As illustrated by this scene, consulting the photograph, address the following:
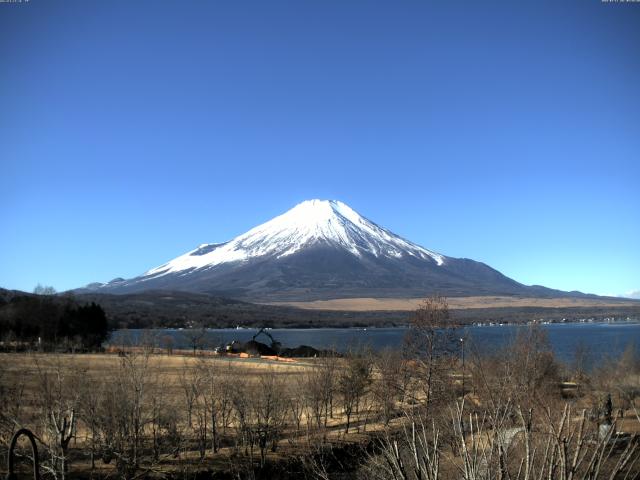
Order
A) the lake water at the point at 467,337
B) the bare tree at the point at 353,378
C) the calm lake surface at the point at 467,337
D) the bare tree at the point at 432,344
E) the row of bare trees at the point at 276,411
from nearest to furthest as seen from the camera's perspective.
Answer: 1. the row of bare trees at the point at 276,411
2. the bare tree at the point at 432,344
3. the bare tree at the point at 353,378
4. the calm lake surface at the point at 467,337
5. the lake water at the point at 467,337

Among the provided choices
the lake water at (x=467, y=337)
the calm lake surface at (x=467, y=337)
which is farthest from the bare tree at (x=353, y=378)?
the lake water at (x=467, y=337)

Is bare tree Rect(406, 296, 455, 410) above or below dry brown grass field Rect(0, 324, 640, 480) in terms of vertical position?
above

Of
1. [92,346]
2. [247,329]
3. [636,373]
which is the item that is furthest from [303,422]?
[247,329]

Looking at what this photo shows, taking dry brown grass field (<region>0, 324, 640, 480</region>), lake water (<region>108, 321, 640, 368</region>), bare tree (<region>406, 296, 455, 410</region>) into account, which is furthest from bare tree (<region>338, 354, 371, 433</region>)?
bare tree (<region>406, 296, 455, 410</region>)

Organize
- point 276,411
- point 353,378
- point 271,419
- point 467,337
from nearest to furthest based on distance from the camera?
point 467,337
point 276,411
point 271,419
point 353,378

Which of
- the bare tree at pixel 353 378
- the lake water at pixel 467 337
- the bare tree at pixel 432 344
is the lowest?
→ the lake water at pixel 467 337

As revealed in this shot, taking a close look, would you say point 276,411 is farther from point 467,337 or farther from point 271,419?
point 467,337

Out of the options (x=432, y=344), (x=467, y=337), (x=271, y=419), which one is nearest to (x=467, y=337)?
(x=467, y=337)

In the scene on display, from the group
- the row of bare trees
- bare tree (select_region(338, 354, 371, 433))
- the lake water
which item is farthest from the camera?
the lake water

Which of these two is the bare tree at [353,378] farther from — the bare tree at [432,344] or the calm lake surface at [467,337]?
the bare tree at [432,344]

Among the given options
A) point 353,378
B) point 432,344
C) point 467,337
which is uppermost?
point 467,337

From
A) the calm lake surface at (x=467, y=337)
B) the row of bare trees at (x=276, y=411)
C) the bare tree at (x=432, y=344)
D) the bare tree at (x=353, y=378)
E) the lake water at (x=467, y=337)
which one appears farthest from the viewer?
the lake water at (x=467, y=337)

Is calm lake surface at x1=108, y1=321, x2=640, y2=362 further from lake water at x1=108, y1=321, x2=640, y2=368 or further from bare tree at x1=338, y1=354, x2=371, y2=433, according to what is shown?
bare tree at x1=338, y1=354, x2=371, y2=433

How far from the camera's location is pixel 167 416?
2508 centimetres
